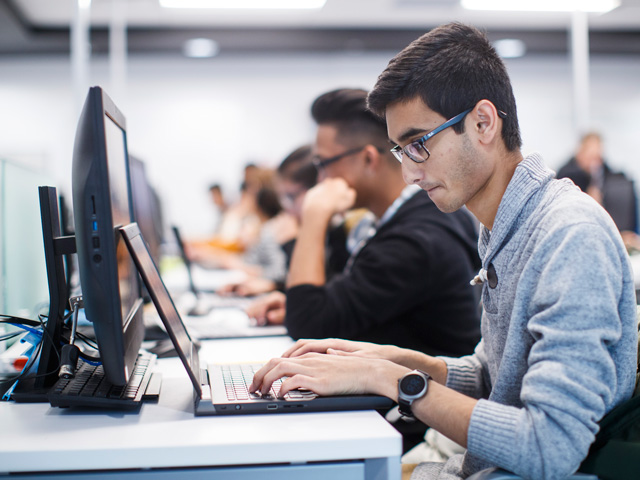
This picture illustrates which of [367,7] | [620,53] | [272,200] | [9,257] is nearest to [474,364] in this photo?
[9,257]

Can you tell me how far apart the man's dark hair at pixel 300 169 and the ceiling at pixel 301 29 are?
321cm

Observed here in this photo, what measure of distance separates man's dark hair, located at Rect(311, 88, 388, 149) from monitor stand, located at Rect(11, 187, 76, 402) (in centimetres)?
105

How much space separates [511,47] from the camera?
6746 millimetres

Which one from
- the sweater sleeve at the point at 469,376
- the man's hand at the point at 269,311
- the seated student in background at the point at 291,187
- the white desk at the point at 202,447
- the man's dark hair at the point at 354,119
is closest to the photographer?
the white desk at the point at 202,447

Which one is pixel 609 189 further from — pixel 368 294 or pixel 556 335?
pixel 556 335

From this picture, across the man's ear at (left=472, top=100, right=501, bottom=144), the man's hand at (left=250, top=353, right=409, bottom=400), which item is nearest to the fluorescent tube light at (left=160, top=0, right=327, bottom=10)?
the man's ear at (left=472, top=100, right=501, bottom=144)

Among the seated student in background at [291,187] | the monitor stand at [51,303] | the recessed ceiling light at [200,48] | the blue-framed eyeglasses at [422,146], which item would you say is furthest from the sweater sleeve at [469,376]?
the recessed ceiling light at [200,48]

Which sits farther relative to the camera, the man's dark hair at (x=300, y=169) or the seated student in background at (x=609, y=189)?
the seated student in background at (x=609, y=189)

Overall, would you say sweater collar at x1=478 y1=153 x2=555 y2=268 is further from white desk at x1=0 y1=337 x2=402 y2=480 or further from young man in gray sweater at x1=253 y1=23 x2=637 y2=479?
white desk at x1=0 y1=337 x2=402 y2=480

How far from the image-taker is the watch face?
905mm

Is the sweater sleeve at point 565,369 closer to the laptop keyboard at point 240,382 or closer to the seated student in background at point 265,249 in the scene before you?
the laptop keyboard at point 240,382

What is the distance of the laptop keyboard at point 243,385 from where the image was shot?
94 centimetres

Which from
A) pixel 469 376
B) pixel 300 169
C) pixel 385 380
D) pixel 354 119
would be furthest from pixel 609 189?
pixel 385 380

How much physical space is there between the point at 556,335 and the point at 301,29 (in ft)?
20.1
